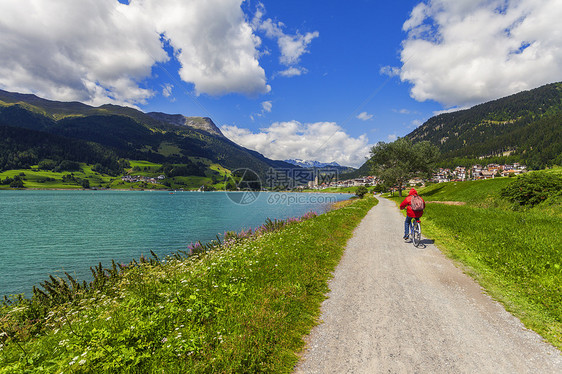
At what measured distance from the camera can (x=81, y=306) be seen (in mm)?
8609

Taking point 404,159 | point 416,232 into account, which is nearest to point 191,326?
point 416,232

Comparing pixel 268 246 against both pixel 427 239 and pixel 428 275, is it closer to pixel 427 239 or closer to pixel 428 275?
pixel 428 275

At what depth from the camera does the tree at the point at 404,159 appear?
6375cm

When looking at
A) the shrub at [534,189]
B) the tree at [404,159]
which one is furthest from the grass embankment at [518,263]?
the tree at [404,159]

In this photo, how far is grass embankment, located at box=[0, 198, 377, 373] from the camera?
3.99 meters

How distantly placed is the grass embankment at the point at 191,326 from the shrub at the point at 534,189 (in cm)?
2802

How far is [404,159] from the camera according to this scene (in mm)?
66438

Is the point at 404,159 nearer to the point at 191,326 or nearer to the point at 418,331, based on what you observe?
the point at 418,331

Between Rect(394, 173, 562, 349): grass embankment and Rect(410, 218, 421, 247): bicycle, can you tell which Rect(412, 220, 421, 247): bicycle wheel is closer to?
Rect(410, 218, 421, 247): bicycle

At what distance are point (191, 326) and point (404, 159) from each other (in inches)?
2885

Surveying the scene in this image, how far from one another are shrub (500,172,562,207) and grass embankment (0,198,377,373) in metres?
28.0

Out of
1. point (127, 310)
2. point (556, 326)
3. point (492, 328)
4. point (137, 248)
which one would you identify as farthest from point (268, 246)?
point (137, 248)

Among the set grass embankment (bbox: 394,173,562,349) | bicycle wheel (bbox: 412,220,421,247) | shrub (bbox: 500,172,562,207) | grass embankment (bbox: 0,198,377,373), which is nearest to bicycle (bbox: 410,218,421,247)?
bicycle wheel (bbox: 412,220,421,247)

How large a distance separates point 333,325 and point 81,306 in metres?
9.48
